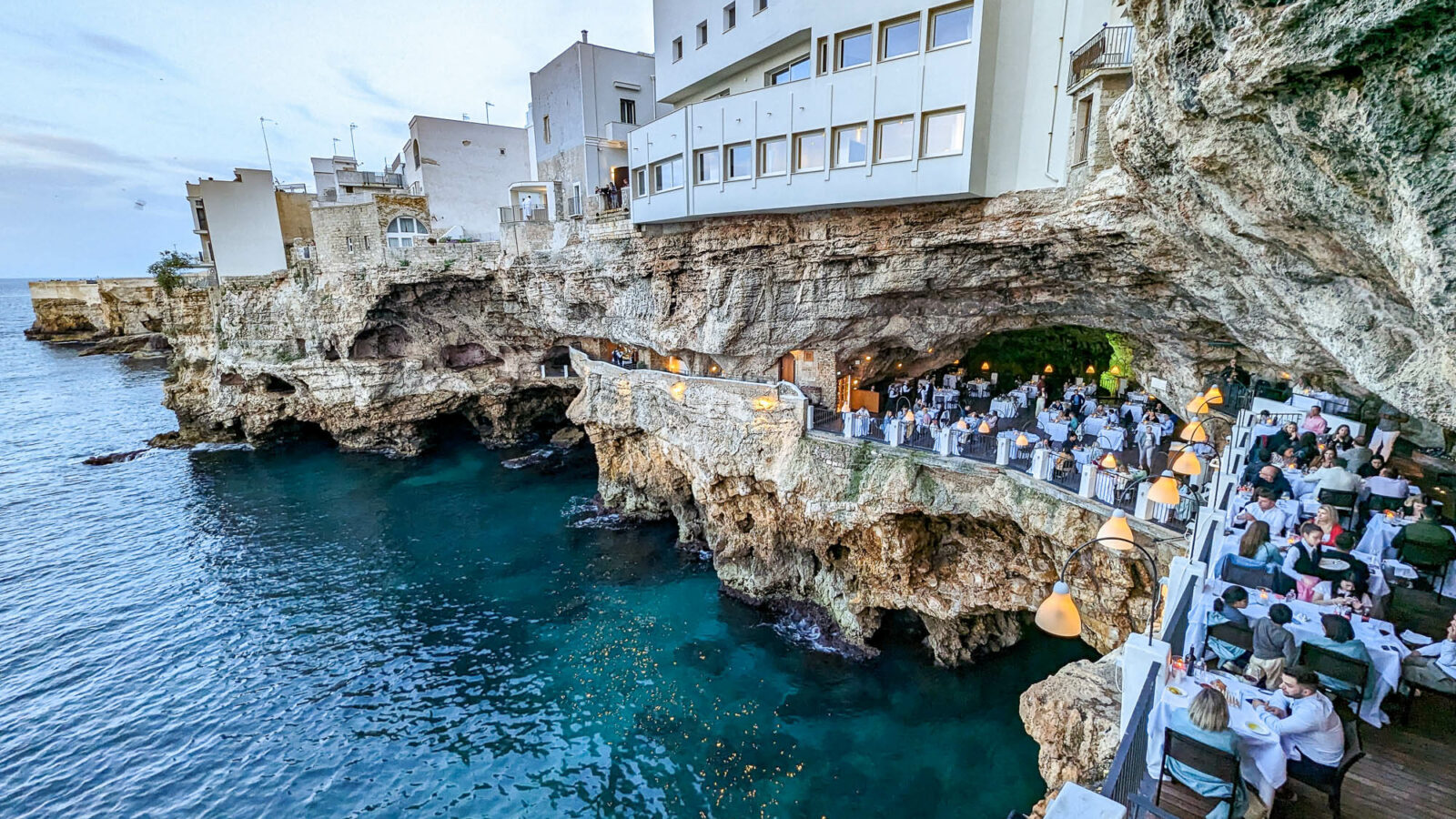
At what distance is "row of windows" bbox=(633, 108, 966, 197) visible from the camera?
1289 cm

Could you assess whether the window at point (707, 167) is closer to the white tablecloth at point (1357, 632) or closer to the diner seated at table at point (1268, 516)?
the diner seated at table at point (1268, 516)

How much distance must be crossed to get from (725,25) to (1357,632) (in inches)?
745

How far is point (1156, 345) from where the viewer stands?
16.9 meters

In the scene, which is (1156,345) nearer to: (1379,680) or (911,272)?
(911,272)

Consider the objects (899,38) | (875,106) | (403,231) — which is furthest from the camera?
(403,231)

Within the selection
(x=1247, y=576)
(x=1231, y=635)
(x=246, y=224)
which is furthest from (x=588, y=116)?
(x=1231, y=635)

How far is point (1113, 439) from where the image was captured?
13914mm

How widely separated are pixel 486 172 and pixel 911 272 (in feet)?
95.7

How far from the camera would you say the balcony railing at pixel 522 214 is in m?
27.1

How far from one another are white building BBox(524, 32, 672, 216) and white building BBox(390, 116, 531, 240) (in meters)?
6.58

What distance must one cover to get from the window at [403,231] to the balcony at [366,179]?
9.12 meters

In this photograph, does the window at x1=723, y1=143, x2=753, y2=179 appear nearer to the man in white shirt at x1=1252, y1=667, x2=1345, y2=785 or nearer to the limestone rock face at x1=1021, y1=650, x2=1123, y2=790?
the limestone rock face at x1=1021, y1=650, x2=1123, y2=790

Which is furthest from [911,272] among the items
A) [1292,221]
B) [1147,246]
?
[1292,221]

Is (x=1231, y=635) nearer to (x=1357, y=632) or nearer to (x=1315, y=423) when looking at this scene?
(x=1357, y=632)
